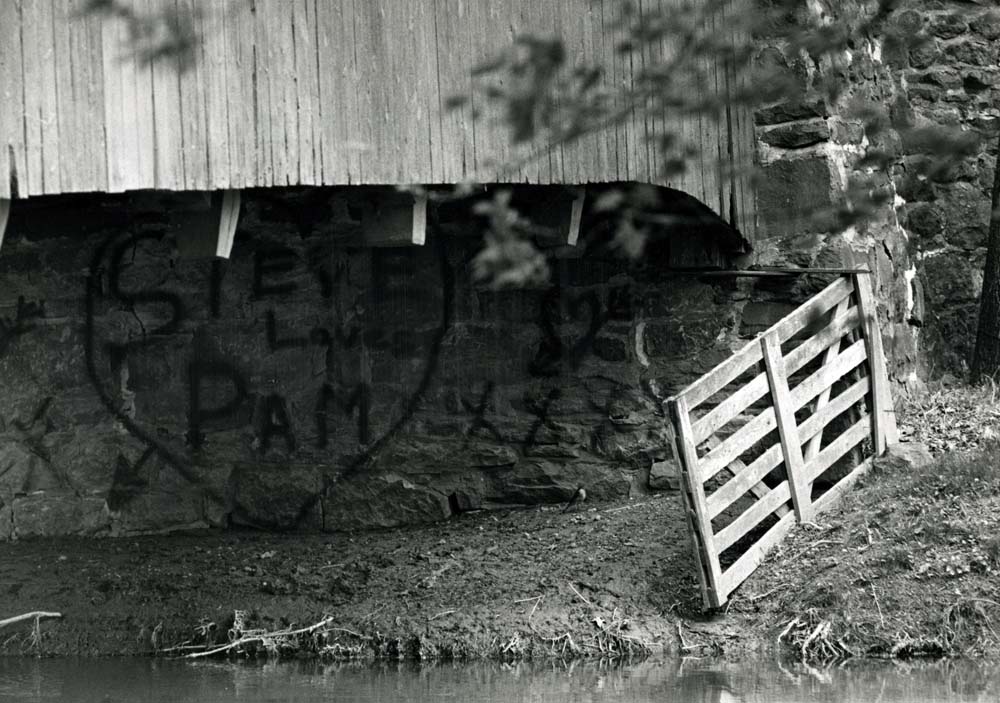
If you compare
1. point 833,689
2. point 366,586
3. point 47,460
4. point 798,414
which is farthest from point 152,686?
point 798,414

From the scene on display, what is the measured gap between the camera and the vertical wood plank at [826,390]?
8.07 meters

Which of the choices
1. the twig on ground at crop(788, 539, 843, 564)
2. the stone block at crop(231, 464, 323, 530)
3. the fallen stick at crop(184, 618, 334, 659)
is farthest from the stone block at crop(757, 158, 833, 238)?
the fallen stick at crop(184, 618, 334, 659)

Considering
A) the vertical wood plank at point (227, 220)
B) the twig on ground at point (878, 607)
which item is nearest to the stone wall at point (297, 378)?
the twig on ground at point (878, 607)

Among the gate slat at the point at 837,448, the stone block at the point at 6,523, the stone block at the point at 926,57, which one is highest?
the stone block at the point at 926,57

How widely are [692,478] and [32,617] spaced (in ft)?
11.5

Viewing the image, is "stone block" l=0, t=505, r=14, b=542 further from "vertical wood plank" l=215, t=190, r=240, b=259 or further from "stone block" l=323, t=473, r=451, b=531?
"vertical wood plank" l=215, t=190, r=240, b=259

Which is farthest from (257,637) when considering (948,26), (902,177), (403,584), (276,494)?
(948,26)

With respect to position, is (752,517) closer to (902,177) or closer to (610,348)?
(610,348)

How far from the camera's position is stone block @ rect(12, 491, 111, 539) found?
8883 millimetres

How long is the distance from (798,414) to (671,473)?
2.55ft

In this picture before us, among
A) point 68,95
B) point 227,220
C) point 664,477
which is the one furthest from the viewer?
point 664,477

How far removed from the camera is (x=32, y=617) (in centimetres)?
805

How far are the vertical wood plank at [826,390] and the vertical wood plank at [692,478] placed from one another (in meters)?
0.85

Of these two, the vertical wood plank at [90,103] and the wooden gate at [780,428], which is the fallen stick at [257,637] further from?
the vertical wood plank at [90,103]
